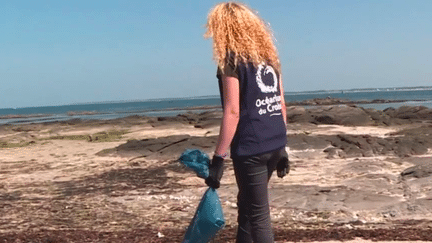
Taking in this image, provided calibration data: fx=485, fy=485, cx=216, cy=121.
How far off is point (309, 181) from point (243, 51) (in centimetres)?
617

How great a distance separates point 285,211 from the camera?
6.74 m

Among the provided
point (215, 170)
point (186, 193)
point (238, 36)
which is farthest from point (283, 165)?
point (186, 193)

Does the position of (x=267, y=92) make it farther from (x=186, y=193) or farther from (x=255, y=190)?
(x=186, y=193)

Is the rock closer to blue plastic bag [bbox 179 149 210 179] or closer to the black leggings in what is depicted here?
the black leggings

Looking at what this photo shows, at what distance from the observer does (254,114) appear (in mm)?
3168

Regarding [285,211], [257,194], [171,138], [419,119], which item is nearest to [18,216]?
[285,211]

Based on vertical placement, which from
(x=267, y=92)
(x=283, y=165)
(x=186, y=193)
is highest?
(x=267, y=92)

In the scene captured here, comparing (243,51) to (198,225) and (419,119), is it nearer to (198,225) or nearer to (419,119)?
(198,225)

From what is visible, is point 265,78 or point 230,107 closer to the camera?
point 230,107

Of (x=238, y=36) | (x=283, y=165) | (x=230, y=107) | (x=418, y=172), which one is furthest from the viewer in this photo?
(x=418, y=172)

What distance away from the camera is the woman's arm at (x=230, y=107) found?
122 inches

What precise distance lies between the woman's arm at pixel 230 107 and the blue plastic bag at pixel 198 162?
41 centimetres

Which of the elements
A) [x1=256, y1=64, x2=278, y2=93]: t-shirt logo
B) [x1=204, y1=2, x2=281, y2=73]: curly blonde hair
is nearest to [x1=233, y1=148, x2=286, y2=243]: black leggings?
[x1=256, y1=64, x2=278, y2=93]: t-shirt logo

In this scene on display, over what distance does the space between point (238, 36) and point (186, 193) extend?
523cm
